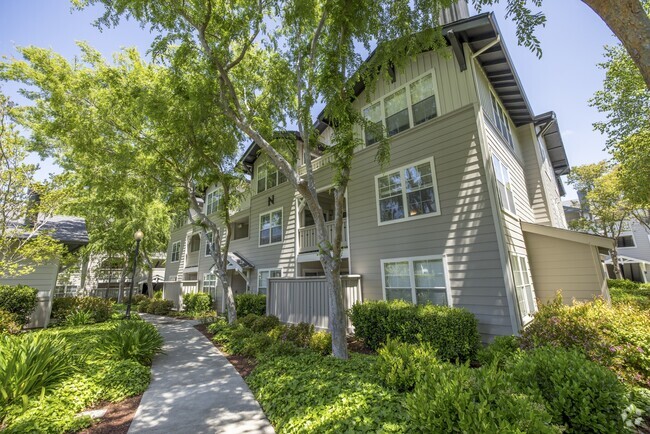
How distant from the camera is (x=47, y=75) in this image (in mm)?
10664

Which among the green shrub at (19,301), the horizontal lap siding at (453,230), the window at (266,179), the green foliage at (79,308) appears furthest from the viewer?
the window at (266,179)

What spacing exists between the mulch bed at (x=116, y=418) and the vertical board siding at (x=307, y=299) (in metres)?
5.43

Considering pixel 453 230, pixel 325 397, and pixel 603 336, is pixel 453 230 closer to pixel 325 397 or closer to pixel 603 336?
pixel 603 336

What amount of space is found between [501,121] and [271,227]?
467 inches

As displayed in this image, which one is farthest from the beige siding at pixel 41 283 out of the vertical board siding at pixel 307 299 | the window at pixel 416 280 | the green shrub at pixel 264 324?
the window at pixel 416 280

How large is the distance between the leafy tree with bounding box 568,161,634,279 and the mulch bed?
2490 centimetres

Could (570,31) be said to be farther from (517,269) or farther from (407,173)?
(517,269)

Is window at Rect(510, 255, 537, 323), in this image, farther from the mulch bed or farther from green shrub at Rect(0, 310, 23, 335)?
green shrub at Rect(0, 310, 23, 335)

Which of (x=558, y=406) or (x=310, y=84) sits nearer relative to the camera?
(x=558, y=406)

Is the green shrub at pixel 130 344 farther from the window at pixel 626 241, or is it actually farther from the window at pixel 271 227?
the window at pixel 626 241

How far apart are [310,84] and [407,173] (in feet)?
14.3

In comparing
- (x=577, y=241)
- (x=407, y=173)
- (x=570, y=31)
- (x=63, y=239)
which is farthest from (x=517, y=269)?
(x=63, y=239)

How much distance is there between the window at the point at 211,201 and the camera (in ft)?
66.3

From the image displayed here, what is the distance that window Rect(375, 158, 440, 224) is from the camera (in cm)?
866
